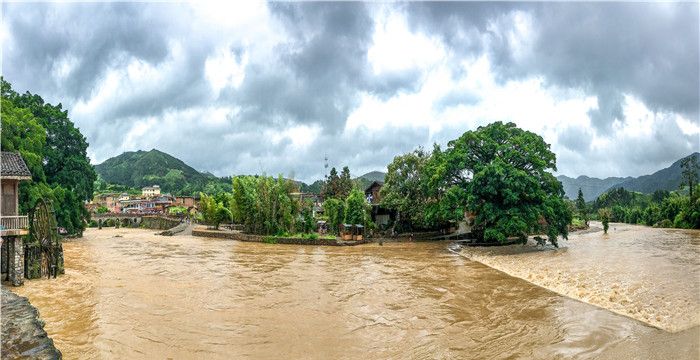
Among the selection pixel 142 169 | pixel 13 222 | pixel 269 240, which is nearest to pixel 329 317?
pixel 13 222

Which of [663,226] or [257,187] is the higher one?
[257,187]

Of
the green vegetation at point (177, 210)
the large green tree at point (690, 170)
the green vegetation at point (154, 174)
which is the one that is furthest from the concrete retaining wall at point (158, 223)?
the large green tree at point (690, 170)

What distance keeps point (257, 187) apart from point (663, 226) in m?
51.4

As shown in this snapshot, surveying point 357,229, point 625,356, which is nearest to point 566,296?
point 625,356

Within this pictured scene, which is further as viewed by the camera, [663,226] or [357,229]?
[663,226]

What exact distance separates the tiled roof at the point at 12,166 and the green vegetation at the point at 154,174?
99349 mm

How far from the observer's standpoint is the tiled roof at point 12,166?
17688 millimetres

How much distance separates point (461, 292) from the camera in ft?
50.5

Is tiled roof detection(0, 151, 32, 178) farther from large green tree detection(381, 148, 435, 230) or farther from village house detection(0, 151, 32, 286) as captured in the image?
large green tree detection(381, 148, 435, 230)

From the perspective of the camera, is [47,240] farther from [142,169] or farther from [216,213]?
[142,169]

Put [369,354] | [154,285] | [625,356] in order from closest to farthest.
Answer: [625,356] → [369,354] → [154,285]

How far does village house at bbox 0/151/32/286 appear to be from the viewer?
16.5 meters

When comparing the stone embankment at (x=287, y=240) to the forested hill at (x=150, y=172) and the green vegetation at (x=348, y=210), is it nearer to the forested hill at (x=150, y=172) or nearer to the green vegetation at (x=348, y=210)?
the green vegetation at (x=348, y=210)

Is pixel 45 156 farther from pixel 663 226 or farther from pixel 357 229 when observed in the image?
pixel 663 226
